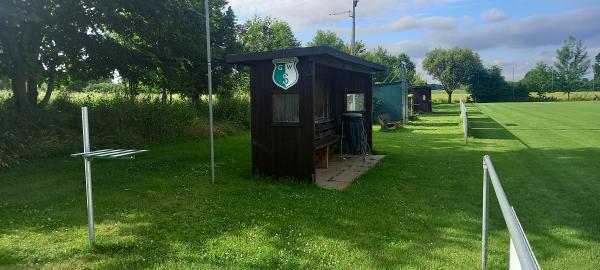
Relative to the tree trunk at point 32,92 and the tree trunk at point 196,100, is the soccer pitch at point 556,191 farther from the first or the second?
the tree trunk at point 32,92

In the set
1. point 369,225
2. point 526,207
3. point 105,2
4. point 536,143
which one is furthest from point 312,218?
point 536,143

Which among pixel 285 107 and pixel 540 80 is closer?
pixel 285 107

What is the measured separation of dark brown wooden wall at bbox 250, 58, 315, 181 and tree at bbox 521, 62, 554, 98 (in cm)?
7183

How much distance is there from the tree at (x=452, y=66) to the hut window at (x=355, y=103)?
66608 mm

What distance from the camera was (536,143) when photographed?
45.5 ft

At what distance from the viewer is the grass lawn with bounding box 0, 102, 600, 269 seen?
4.53 metres

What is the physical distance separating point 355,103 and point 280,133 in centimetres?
474

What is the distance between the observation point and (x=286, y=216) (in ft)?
19.7

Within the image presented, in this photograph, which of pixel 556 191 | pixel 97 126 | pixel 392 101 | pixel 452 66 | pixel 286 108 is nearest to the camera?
pixel 556 191

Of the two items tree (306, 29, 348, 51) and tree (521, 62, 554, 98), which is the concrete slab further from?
Result: tree (521, 62, 554, 98)

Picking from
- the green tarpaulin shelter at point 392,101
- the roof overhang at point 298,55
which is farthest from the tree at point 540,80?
the roof overhang at point 298,55

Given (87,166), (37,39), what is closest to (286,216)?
(87,166)

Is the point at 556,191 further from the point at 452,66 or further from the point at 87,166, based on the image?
the point at 452,66

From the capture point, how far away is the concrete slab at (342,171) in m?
8.38
